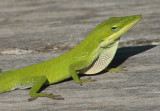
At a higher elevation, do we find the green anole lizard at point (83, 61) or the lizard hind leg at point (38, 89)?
the green anole lizard at point (83, 61)

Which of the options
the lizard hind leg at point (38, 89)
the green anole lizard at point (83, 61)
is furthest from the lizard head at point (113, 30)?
the lizard hind leg at point (38, 89)

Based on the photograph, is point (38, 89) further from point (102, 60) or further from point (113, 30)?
point (113, 30)

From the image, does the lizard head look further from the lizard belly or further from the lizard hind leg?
the lizard hind leg

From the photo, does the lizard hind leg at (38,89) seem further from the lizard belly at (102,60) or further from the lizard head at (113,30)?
the lizard head at (113,30)

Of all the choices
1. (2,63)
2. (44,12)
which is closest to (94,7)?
(44,12)

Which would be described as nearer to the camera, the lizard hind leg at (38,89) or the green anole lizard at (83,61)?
the lizard hind leg at (38,89)

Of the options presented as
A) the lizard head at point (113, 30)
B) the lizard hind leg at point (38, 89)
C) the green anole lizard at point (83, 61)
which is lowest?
the lizard hind leg at point (38, 89)

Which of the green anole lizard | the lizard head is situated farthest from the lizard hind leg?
the lizard head

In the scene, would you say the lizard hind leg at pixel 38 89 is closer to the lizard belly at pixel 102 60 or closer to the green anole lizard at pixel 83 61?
the green anole lizard at pixel 83 61
